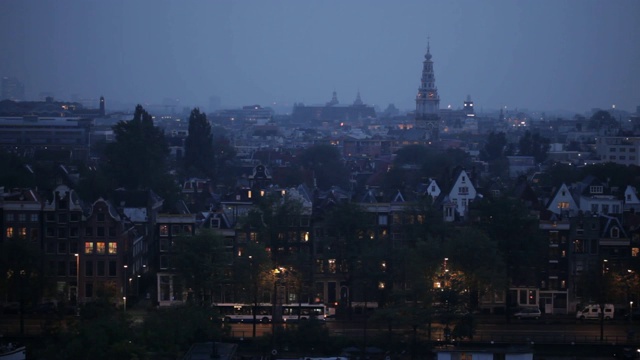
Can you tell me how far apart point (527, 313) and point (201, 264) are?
868 centimetres

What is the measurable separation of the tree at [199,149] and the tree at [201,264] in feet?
97.1

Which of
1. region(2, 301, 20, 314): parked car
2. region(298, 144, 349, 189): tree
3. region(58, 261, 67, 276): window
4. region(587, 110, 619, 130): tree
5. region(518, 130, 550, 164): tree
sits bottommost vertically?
region(2, 301, 20, 314): parked car

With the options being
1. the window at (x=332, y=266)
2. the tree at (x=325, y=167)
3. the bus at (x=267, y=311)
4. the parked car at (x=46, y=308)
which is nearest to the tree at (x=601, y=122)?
the tree at (x=325, y=167)

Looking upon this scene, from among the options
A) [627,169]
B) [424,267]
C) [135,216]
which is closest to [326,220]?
[424,267]

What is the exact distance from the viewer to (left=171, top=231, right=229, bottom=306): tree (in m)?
28.8

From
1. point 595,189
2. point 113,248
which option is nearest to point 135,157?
point 113,248

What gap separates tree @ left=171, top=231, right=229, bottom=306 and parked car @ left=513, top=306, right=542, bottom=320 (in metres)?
7.82

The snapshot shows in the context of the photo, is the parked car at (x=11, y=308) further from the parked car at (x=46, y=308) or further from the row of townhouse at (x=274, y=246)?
the parked car at (x=46, y=308)

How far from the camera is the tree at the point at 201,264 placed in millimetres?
28781

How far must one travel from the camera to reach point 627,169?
48.6 meters

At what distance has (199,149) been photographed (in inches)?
2362

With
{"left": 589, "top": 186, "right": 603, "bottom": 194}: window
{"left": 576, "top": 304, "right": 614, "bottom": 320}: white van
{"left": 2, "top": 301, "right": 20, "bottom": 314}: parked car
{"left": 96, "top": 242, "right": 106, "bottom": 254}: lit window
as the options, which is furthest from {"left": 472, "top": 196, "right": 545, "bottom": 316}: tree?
{"left": 2, "top": 301, "right": 20, "bottom": 314}: parked car

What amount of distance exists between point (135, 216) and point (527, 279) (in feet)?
39.8

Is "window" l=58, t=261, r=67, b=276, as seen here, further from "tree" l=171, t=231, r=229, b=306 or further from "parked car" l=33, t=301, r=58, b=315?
"tree" l=171, t=231, r=229, b=306
